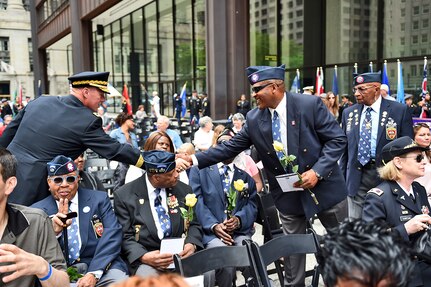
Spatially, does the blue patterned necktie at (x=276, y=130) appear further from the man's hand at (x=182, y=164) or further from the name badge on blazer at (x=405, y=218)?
the name badge on blazer at (x=405, y=218)

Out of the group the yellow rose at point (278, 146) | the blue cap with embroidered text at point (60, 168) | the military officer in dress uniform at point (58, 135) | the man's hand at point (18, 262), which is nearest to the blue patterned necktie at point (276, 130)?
the yellow rose at point (278, 146)

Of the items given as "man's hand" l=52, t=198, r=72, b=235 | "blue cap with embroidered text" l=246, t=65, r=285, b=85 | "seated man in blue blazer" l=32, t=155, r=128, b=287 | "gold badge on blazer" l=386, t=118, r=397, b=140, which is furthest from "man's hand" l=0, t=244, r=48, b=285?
"gold badge on blazer" l=386, t=118, r=397, b=140

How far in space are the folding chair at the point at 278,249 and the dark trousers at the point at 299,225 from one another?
59 centimetres

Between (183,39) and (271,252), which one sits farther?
(183,39)

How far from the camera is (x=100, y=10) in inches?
784

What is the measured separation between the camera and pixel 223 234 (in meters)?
3.79

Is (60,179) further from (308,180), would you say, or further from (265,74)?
(308,180)

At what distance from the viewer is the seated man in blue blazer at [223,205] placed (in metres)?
3.82

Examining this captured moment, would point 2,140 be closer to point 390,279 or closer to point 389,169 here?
point 389,169

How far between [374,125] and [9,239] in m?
3.61

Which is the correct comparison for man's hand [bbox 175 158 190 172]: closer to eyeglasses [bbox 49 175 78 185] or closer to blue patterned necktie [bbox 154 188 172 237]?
blue patterned necktie [bbox 154 188 172 237]

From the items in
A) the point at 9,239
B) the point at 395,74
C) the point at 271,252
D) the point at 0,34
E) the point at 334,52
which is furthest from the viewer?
the point at 0,34

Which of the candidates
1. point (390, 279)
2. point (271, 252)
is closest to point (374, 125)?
point (271, 252)

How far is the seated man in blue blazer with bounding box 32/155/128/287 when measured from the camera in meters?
3.02
